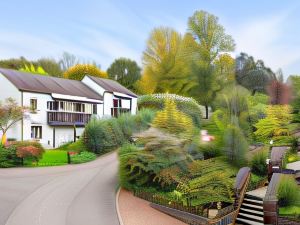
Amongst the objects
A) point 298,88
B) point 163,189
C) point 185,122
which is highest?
point 298,88

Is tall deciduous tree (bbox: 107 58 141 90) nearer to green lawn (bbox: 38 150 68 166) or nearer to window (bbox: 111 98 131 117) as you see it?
window (bbox: 111 98 131 117)

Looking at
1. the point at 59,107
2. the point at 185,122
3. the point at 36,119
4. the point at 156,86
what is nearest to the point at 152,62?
the point at 156,86

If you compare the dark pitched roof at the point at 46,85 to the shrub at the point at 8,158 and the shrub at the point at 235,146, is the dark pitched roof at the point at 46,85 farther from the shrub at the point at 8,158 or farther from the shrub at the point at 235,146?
the shrub at the point at 235,146

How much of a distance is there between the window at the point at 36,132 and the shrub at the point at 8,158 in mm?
8540

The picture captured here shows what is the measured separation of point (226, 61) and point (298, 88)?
38.4ft

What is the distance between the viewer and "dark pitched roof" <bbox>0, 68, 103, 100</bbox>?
108ft

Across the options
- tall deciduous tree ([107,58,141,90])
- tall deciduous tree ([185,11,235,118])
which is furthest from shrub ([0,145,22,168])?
tall deciduous tree ([107,58,141,90])

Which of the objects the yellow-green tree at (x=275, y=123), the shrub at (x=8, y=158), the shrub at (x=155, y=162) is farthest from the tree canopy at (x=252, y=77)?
the shrub at (x=8, y=158)

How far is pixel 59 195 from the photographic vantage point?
57.4ft

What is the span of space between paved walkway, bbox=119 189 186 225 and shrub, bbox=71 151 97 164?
9.25 m

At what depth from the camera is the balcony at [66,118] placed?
112 feet

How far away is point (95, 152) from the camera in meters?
28.8

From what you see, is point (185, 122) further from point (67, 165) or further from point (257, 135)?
point (257, 135)

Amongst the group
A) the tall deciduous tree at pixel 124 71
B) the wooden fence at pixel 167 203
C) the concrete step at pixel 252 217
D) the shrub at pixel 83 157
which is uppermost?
the tall deciduous tree at pixel 124 71
